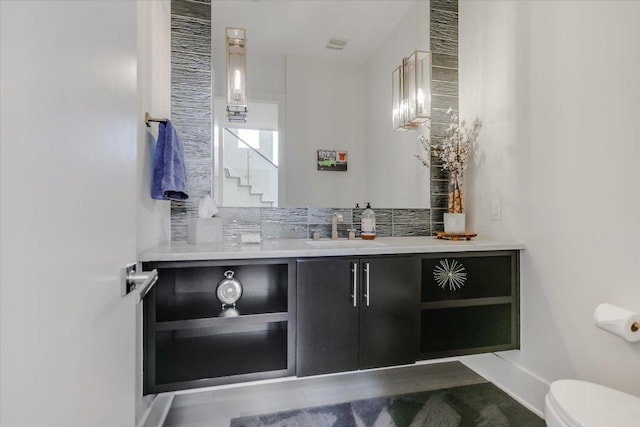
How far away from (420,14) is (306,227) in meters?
1.80

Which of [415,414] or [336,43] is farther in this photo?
[336,43]

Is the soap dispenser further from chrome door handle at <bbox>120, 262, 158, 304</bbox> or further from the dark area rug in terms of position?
chrome door handle at <bbox>120, 262, 158, 304</bbox>

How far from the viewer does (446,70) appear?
7.42 feet

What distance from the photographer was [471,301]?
1.66 m

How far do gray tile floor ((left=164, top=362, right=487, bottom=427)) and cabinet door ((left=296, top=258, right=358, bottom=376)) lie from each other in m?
0.47

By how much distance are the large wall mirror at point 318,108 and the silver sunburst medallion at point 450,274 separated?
0.60m

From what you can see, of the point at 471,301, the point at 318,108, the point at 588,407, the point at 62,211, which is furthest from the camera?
the point at 318,108

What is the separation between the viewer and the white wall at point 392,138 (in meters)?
2.12

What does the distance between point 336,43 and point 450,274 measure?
171 centimetres

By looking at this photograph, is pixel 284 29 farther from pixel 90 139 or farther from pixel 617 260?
pixel 617 260

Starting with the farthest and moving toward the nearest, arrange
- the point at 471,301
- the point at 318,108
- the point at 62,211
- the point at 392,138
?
the point at 392,138 → the point at 318,108 → the point at 471,301 → the point at 62,211

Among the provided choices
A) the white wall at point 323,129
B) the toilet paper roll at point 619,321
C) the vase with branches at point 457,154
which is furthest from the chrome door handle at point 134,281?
the vase with branches at point 457,154

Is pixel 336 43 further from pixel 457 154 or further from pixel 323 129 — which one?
pixel 457 154

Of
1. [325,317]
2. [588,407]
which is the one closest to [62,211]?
[325,317]
